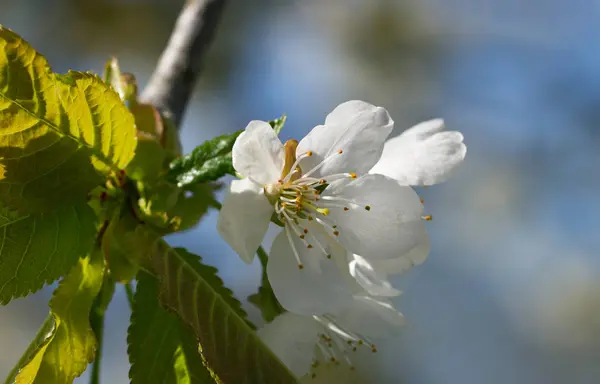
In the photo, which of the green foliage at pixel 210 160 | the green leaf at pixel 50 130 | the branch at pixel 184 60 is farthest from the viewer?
the branch at pixel 184 60

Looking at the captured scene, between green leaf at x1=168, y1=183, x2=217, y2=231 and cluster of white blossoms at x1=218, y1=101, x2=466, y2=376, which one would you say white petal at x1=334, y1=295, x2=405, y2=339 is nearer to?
cluster of white blossoms at x1=218, y1=101, x2=466, y2=376

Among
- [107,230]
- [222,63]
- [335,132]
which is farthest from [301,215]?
[222,63]

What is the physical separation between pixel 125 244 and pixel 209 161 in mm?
121

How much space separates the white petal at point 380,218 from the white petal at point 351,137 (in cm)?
2

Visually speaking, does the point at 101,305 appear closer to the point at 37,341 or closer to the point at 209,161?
the point at 37,341

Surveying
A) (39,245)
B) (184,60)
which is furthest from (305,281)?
(184,60)

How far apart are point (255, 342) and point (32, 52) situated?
13.1 inches

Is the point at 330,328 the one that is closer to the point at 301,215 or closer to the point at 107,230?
the point at 301,215

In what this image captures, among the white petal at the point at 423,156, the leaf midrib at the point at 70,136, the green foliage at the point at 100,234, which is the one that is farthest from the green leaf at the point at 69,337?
the white petal at the point at 423,156

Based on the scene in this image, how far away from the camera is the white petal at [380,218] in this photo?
0.64 meters

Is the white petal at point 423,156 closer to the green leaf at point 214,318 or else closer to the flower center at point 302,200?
the flower center at point 302,200

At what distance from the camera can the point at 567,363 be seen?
3393 mm

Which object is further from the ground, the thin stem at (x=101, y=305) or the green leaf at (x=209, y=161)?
the green leaf at (x=209, y=161)

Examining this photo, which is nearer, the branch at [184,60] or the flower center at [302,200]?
the flower center at [302,200]
